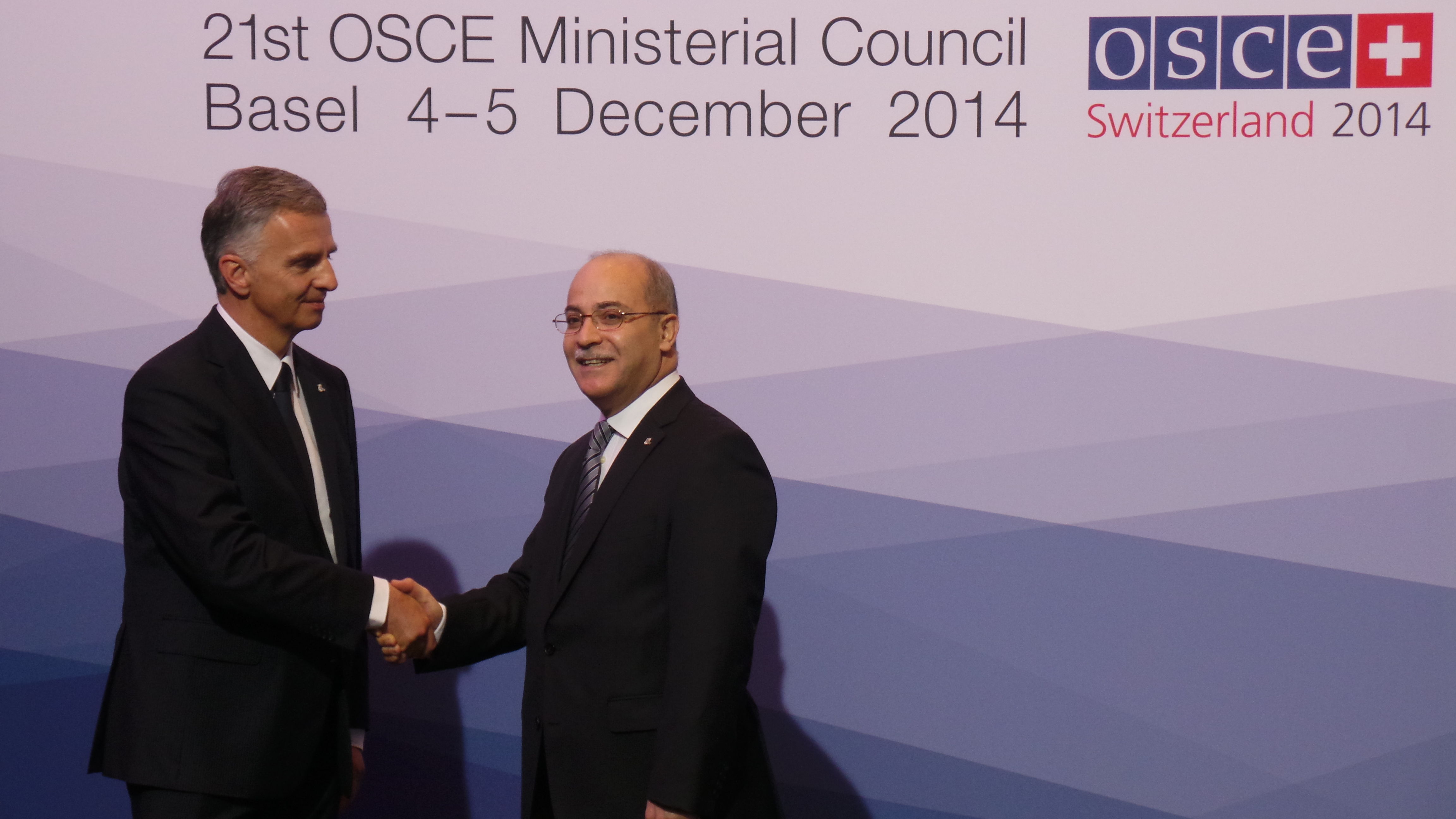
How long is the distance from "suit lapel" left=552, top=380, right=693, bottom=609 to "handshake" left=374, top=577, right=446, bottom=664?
0.45 metres

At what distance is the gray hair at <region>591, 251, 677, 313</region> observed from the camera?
7.81 ft

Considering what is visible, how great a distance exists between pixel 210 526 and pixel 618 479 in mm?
742

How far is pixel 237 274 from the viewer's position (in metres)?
2.44

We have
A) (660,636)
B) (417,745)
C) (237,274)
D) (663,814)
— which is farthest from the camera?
(417,745)

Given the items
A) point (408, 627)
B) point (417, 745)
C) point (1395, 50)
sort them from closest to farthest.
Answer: point (408, 627), point (1395, 50), point (417, 745)

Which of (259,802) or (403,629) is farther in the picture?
(403,629)

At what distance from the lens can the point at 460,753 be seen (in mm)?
3486

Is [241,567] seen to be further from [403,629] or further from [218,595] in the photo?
[403,629]

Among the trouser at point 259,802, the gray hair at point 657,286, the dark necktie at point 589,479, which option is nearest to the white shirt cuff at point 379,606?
the trouser at point 259,802

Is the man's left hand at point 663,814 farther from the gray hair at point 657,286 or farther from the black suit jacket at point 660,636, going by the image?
the gray hair at point 657,286

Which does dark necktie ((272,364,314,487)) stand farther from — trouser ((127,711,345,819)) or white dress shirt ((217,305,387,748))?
trouser ((127,711,345,819))

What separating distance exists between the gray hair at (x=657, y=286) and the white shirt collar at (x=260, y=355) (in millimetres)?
687

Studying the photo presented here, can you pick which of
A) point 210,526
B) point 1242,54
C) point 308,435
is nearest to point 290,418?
point 308,435

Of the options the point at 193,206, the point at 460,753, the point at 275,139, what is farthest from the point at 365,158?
the point at 460,753
